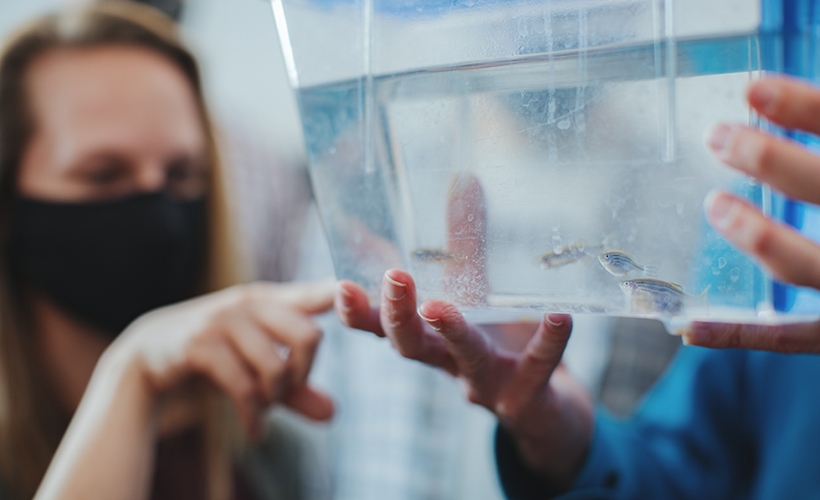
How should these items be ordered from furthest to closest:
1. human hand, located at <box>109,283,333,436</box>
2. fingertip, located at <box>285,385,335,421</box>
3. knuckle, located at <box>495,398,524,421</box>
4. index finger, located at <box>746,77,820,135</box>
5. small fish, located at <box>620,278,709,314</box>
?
fingertip, located at <box>285,385,335,421</box> → human hand, located at <box>109,283,333,436</box> → knuckle, located at <box>495,398,524,421</box> → small fish, located at <box>620,278,709,314</box> → index finger, located at <box>746,77,820,135</box>

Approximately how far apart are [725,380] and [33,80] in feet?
5.50

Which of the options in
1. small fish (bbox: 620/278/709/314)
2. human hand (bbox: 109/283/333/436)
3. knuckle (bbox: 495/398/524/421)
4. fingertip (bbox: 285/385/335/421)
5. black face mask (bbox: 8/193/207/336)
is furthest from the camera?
black face mask (bbox: 8/193/207/336)

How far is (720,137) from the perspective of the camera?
0.37 m

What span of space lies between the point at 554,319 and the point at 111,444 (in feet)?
2.06

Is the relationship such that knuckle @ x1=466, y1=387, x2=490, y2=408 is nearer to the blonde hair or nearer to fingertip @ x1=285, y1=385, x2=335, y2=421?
fingertip @ x1=285, y1=385, x2=335, y2=421

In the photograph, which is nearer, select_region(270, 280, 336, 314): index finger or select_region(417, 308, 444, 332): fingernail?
select_region(417, 308, 444, 332): fingernail

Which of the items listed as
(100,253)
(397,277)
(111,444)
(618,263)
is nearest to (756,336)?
(618,263)

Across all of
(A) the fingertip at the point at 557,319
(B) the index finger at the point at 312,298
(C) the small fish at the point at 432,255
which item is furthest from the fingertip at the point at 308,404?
(A) the fingertip at the point at 557,319

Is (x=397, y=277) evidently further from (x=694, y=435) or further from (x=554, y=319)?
(x=694, y=435)

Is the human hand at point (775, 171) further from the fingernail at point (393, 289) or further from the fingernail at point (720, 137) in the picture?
the fingernail at point (393, 289)

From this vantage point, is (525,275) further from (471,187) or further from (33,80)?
(33,80)

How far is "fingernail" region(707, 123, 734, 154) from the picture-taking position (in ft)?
1.21

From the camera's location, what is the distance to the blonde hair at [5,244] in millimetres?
1010

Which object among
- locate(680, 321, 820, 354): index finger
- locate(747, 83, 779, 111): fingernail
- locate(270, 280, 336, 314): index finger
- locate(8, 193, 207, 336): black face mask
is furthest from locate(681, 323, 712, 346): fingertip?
locate(8, 193, 207, 336): black face mask
